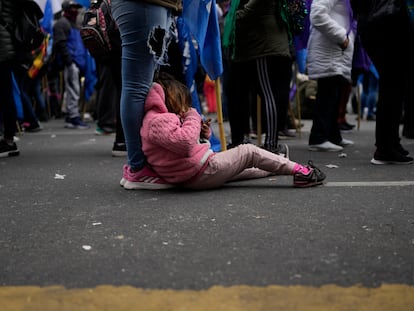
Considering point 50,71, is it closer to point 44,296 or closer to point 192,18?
point 192,18

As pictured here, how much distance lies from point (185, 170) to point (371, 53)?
6.05 ft

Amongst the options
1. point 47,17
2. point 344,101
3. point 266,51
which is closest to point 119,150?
point 266,51

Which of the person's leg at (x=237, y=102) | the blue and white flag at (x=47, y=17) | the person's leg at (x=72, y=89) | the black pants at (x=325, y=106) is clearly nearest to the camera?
the person's leg at (x=237, y=102)

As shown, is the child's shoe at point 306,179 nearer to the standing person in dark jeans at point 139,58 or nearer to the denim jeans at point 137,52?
the standing person in dark jeans at point 139,58

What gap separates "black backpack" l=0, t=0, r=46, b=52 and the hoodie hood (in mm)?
2328

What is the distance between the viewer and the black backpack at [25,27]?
17.0 ft

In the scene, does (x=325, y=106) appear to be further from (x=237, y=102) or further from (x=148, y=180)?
(x=148, y=180)

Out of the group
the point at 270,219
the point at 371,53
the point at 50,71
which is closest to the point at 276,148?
the point at 371,53

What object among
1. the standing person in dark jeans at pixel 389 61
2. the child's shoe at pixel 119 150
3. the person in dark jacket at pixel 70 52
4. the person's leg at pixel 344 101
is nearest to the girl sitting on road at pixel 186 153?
the standing person in dark jeans at pixel 389 61

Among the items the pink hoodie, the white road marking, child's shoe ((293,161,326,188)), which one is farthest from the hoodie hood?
the white road marking

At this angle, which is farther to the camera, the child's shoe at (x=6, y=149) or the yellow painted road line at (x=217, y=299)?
the child's shoe at (x=6, y=149)

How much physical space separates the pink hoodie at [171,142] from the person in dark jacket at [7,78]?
2.22 m

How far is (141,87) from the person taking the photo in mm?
3334

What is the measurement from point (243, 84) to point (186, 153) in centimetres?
188
